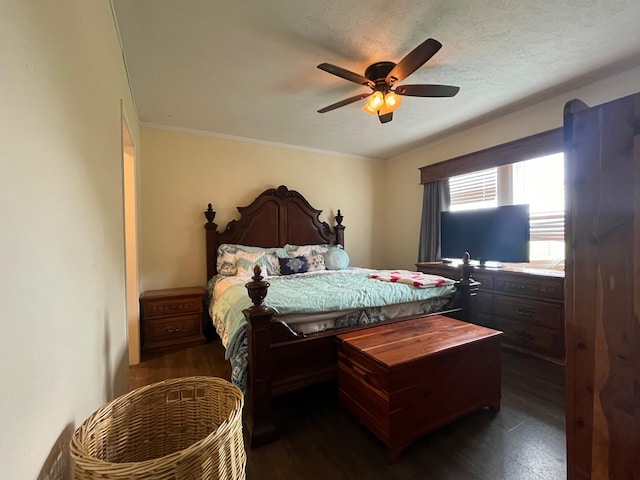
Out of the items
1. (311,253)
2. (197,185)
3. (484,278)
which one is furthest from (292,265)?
(484,278)

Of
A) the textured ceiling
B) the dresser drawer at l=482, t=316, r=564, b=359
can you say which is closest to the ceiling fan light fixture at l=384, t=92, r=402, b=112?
the textured ceiling

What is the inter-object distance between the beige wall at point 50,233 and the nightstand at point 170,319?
69.7 inches

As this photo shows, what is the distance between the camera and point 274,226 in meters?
4.07

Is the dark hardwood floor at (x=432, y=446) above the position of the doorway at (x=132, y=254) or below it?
below

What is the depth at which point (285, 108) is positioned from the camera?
10.0ft

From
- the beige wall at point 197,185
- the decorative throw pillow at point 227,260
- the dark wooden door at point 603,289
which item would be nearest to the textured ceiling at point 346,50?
the beige wall at point 197,185

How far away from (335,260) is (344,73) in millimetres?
2389

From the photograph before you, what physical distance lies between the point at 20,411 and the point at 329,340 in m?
1.58

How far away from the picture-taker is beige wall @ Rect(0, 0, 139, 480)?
0.58 meters

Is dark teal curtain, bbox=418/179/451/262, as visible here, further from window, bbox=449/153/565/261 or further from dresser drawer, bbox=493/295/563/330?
dresser drawer, bbox=493/295/563/330

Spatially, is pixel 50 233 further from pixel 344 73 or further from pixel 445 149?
pixel 445 149

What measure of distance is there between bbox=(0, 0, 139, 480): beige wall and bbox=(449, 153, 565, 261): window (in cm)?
374

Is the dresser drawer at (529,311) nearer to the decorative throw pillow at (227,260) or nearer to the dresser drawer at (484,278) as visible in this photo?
the dresser drawer at (484,278)

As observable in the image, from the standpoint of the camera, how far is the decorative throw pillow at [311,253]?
3801 millimetres
